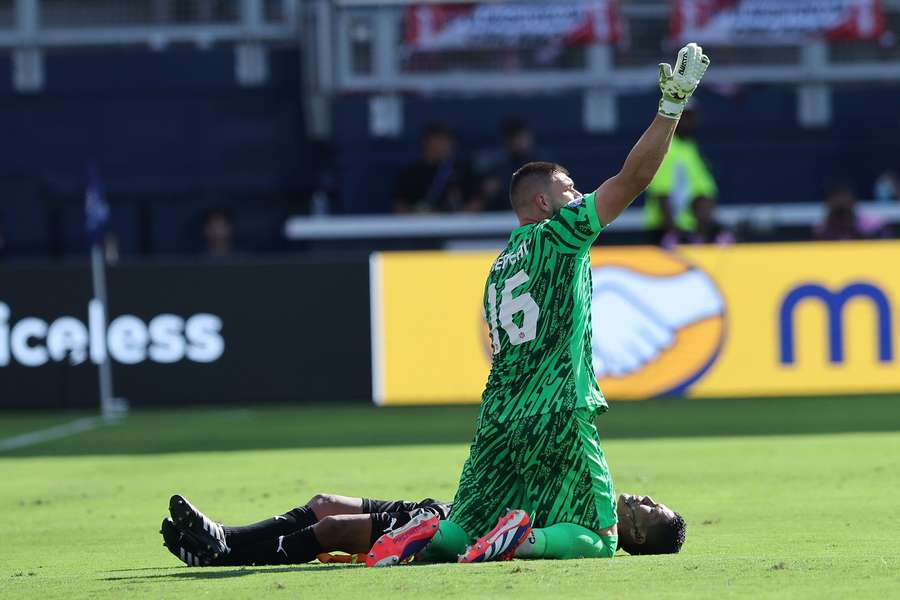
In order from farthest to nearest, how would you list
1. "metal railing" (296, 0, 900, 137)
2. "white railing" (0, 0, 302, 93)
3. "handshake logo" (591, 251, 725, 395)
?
"white railing" (0, 0, 302, 93) < "metal railing" (296, 0, 900, 137) < "handshake logo" (591, 251, 725, 395)

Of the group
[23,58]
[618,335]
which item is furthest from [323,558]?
[23,58]

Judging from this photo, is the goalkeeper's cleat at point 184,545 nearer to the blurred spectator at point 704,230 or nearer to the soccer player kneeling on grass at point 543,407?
the soccer player kneeling on grass at point 543,407

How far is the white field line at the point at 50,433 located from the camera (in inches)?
598

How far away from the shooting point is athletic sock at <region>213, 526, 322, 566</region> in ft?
25.2

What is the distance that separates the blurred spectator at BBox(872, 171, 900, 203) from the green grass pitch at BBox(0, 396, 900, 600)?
577 centimetres

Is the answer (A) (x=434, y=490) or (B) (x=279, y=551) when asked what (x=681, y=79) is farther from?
(A) (x=434, y=490)

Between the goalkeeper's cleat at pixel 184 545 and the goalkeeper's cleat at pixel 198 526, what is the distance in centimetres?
2

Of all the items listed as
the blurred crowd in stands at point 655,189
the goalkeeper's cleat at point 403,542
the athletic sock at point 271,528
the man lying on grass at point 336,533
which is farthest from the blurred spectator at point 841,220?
the goalkeeper's cleat at point 403,542

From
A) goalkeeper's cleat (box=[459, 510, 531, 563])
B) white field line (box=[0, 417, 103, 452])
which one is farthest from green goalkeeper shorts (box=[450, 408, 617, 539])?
white field line (box=[0, 417, 103, 452])

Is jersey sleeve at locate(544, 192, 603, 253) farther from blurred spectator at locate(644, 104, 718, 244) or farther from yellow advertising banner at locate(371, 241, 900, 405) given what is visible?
blurred spectator at locate(644, 104, 718, 244)

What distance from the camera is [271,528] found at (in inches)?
305

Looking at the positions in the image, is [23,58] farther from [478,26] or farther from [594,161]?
[594,161]

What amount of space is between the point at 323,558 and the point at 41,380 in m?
10.6

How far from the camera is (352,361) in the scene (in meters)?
18.0
